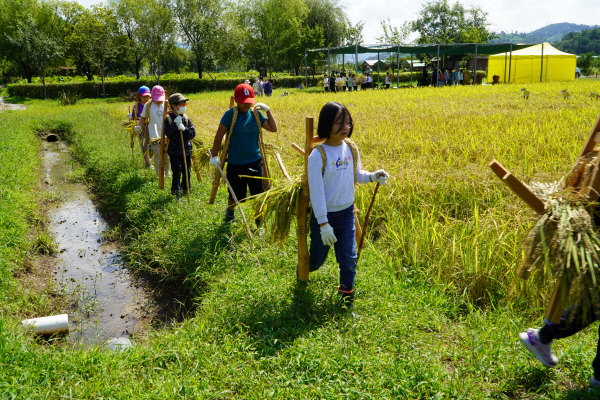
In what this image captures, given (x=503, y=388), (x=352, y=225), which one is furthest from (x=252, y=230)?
(x=503, y=388)

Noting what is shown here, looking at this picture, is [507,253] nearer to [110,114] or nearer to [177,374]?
[177,374]

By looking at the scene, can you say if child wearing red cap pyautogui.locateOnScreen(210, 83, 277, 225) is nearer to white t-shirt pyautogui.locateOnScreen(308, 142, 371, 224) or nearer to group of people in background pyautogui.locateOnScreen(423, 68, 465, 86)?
white t-shirt pyautogui.locateOnScreen(308, 142, 371, 224)

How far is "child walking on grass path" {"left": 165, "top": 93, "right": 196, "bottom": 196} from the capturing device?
21.2 feet

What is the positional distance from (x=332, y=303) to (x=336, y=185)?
0.89 meters

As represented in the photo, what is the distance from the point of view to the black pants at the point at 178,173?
6.63 metres

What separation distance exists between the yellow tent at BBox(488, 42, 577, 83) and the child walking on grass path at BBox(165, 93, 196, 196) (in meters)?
28.1

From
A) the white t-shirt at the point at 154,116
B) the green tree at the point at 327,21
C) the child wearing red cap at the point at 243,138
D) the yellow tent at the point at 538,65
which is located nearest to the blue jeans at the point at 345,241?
the child wearing red cap at the point at 243,138

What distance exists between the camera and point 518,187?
2.54m

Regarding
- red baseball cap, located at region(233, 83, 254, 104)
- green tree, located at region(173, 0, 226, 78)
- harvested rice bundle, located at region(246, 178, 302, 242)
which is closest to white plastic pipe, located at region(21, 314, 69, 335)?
harvested rice bundle, located at region(246, 178, 302, 242)

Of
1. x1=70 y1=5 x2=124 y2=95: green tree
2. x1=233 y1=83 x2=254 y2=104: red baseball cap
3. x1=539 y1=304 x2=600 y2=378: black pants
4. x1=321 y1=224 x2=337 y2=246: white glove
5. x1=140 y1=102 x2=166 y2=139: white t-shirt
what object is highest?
x1=70 y1=5 x2=124 y2=95: green tree

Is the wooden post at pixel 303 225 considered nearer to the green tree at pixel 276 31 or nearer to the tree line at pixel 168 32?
the tree line at pixel 168 32

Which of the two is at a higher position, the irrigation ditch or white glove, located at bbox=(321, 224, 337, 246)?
white glove, located at bbox=(321, 224, 337, 246)

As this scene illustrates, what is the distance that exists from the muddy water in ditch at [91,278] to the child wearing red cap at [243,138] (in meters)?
1.38

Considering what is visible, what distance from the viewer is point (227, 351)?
3.24 metres
